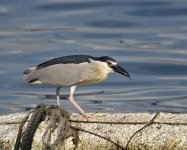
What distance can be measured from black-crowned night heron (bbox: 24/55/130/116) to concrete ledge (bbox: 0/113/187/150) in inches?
39.0

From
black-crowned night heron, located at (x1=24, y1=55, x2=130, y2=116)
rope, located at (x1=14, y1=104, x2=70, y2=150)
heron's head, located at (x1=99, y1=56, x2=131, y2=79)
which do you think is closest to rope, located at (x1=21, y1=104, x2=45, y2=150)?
rope, located at (x1=14, y1=104, x2=70, y2=150)

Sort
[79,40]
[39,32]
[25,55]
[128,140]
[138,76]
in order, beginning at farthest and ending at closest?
[39,32]
[79,40]
[25,55]
[138,76]
[128,140]

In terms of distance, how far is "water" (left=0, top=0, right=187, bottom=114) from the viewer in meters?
15.2

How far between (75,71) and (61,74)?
15 cm

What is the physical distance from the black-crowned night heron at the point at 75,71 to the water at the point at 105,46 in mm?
3171

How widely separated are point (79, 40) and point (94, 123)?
12830 mm

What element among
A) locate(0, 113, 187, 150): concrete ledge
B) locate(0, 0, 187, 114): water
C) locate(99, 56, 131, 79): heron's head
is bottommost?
locate(0, 0, 187, 114): water

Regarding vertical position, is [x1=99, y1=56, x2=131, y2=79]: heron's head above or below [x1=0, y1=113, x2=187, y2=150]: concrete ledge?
above

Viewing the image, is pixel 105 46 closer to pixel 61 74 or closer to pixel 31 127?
pixel 61 74

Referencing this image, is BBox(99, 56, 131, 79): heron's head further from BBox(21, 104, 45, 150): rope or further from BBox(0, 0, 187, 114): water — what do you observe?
BBox(0, 0, 187, 114): water

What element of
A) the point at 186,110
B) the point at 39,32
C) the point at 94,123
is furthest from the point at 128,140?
the point at 39,32

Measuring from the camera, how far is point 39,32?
2348 centimetres

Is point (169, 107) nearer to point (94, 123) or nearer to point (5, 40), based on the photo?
point (94, 123)

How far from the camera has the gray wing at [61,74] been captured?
1039 centimetres
